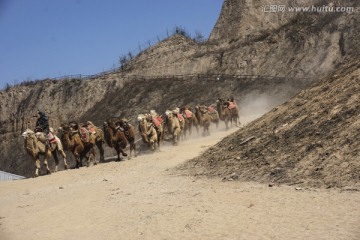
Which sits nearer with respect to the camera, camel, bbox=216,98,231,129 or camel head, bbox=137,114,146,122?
camel head, bbox=137,114,146,122

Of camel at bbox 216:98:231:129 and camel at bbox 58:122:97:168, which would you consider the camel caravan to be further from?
camel at bbox 216:98:231:129

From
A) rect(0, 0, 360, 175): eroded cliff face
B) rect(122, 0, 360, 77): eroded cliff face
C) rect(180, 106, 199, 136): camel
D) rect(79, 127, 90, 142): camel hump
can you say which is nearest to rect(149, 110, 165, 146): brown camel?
rect(79, 127, 90, 142): camel hump

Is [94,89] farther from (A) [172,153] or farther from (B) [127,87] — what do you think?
(A) [172,153]

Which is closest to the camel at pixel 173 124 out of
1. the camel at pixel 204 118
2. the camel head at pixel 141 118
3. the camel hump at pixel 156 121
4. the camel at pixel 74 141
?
the camel hump at pixel 156 121

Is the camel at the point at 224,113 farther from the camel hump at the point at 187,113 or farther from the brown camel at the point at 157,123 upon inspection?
the brown camel at the point at 157,123

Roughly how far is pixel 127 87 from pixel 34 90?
15458 mm

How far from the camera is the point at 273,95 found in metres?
42.3

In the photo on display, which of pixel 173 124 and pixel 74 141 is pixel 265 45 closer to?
pixel 173 124

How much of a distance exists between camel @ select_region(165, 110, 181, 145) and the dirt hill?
8.43 metres

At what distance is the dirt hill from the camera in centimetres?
1198

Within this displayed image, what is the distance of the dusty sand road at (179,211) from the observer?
30.1 feet

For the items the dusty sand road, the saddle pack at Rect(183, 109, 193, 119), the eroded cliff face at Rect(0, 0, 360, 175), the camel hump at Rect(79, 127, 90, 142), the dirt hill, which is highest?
the eroded cliff face at Rect(0, 0, 360, 175)

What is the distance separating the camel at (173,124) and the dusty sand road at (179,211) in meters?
9.23

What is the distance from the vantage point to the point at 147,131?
24.7m
